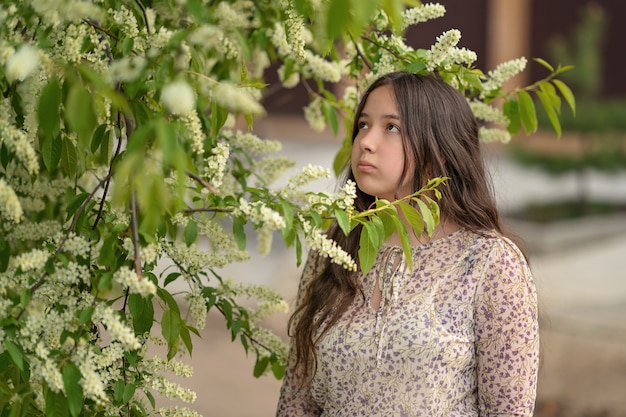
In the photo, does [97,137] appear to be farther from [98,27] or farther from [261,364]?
[261,364]

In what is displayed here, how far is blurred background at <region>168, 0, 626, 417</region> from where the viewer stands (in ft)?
17.0

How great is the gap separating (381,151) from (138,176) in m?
0.89

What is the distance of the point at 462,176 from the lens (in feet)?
6.53

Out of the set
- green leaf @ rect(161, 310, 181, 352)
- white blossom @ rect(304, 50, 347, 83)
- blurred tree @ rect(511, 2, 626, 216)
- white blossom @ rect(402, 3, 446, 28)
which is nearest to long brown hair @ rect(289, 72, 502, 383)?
white blossom @ rect(402, 3, 446, 28)

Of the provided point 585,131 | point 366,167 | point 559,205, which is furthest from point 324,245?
point 585,131

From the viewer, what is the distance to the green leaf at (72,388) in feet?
4.49

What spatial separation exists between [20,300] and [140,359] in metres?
0.32

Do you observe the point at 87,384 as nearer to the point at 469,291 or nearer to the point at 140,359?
the point at 140,359

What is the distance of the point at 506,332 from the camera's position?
6.07 feet

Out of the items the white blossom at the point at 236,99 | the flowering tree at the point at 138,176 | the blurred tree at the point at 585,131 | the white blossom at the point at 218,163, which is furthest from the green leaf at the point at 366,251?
the blurred tree at the point at 585,131

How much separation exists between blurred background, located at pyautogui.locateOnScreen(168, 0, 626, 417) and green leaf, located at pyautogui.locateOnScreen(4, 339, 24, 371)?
51.9 inches

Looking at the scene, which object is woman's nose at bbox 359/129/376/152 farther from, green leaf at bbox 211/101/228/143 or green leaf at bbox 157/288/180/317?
green leaf at bbox 157/288/180/317

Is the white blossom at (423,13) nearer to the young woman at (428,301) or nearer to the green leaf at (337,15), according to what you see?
the young woman at (428,301)

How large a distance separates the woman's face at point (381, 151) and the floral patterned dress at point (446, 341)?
0.57ft
